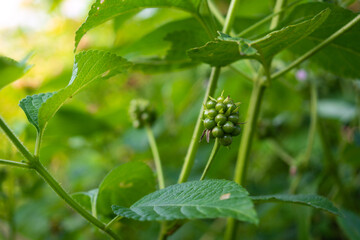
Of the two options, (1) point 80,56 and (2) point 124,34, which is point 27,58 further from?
(2) point 124,34

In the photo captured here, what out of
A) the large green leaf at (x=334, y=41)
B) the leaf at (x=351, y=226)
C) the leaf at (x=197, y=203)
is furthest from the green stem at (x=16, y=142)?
the leaf at (x=351, y=226)

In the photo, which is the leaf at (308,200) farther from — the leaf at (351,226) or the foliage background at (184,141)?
the foliage background at (184,141)

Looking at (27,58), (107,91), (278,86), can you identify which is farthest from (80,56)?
(107,91)

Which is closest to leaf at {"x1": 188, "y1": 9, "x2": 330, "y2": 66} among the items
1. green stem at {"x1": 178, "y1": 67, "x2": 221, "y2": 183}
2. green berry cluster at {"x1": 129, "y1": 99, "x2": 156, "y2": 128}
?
green stem at {"x1": 178, "y1": 67, "x2": 221, "y2": 183}

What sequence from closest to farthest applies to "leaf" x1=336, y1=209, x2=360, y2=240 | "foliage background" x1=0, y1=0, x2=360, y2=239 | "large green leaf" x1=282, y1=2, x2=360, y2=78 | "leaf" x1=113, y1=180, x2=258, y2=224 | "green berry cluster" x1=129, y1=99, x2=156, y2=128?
"leaf" x1=113, y1=180, x2=258, y2=224
"large green leaf" x1=282, y1=2, x2=360, y2=78
"leaf" x1=336, y1=209, x2=360, y2=240
"green berry cluster" x1=129, y1=99, x2=156, y2=128
"foliage background" x1=0, y1=0, x2=360, y2=239

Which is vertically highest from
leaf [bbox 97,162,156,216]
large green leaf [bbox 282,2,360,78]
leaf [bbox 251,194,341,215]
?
large green leaf [bbox 282,2,360,78]

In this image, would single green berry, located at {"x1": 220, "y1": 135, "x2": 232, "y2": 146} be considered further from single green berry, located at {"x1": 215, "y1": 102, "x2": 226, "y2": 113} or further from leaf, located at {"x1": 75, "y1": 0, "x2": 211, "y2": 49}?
leaf, located at {"x1": 75, "y1": 0, "x2": 211, "y2": 49}
